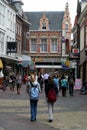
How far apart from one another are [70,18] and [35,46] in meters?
9.09

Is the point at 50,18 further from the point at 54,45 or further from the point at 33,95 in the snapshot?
the point at 33,95

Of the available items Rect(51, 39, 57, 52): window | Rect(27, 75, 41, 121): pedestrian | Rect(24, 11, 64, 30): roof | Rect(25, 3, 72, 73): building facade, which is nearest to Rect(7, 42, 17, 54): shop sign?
Rect(27, 75, 41, 121): pedestrian

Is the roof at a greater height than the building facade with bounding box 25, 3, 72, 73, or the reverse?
the roof

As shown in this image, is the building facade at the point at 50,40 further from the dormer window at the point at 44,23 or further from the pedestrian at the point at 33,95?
the pedestrian at the point at 33,95

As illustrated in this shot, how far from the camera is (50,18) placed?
3691 inches

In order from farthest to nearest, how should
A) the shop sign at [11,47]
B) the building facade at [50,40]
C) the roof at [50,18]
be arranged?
the roof at [50,18]
the building facade at [50,40]
the shop sign at [11,47]

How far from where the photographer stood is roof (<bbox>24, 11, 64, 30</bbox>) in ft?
302

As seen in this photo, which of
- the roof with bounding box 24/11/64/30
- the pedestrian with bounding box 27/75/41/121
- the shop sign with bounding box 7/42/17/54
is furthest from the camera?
the roof with bounding box 24/11/64/30

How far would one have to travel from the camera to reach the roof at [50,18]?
91.9m

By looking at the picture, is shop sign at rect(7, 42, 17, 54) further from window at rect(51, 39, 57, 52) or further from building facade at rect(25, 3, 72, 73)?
window at rect(51, 39, 57, 52)

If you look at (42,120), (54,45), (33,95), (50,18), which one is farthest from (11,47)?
(50,18)

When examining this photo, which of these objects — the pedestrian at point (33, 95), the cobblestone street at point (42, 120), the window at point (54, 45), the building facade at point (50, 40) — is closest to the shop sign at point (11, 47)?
the cobblestone street at point (42, 120)

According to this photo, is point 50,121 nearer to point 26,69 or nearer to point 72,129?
point 72,129

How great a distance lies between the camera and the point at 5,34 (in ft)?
181
